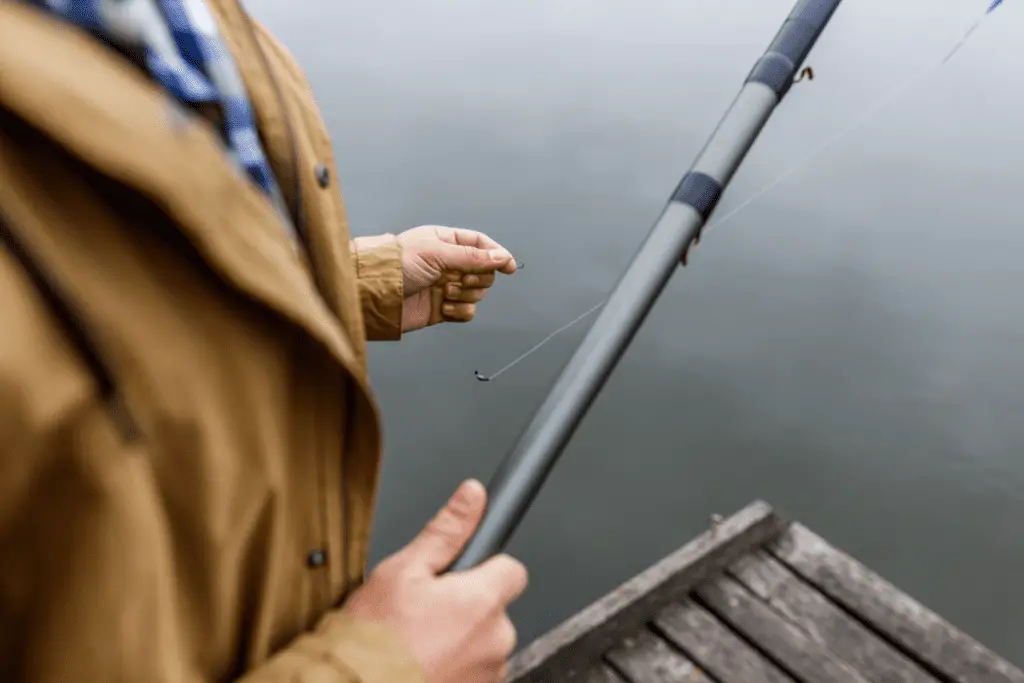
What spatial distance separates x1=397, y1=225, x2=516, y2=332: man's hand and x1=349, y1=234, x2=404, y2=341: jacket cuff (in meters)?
0.02

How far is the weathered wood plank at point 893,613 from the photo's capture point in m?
1.64

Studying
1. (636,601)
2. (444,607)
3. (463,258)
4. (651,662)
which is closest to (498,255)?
(463,258)

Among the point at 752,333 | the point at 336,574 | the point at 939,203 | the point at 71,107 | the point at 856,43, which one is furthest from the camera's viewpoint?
the point at 856,43

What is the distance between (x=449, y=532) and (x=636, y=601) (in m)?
1.10

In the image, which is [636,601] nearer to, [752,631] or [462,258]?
[752,631]

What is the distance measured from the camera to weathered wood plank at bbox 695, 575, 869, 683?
5.39 ft

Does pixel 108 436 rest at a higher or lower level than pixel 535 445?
higher

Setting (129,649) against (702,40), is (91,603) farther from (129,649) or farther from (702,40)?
(702,40)

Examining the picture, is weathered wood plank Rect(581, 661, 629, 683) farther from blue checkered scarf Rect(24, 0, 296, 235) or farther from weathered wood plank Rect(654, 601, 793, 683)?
blue checkered scarf Rect(24, 0, 296, 235)

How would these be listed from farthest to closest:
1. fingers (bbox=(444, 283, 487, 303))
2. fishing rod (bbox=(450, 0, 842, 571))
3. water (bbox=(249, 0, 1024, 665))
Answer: water (bbox=(249, 0, 1024, 665))
fingers (bbox=(444, 283, 487, 303))
fishing rod (bbox=(450, 0, 842, 571))

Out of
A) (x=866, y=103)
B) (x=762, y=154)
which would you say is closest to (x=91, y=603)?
(x=762, y=154)

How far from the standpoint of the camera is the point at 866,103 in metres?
5.96

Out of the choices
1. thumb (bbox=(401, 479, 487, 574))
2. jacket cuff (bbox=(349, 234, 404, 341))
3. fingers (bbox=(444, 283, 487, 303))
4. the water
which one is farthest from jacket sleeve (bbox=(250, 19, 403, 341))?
the water

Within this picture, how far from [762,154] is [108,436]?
17.9 feet
